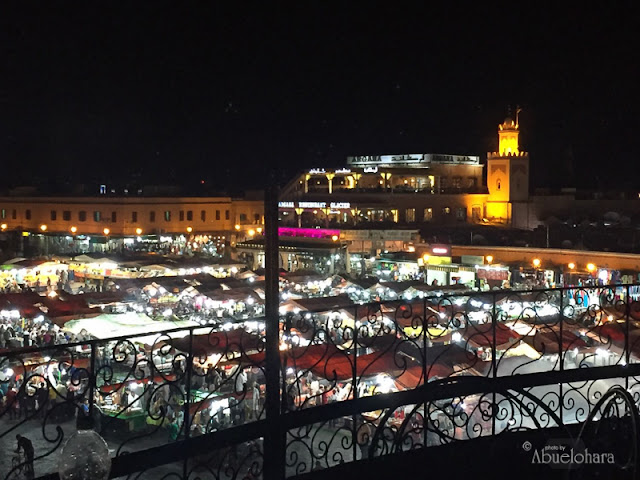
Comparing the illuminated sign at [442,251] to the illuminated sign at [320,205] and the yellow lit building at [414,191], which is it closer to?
the yellow lit building at [414,191]

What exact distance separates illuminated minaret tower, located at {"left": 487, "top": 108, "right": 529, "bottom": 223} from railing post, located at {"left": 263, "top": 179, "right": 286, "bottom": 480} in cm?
3118

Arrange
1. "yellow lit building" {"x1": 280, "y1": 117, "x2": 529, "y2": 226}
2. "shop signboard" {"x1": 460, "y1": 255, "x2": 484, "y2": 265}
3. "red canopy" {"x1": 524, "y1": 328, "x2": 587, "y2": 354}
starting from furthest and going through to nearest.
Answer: "yellow lit building" {"x1": 280, "y1": 117, "x2": 529, "y2": 226} < "shop signboard" {"x1": 460, "y1": 255, "x2": 484, "y2": 265} < "red canopy" {"x1": 524, "y1": 328, "x2": 587, "y2": 354}

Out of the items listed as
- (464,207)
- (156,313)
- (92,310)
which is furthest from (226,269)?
(464,207)

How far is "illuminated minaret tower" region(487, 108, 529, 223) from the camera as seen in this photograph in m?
33.4

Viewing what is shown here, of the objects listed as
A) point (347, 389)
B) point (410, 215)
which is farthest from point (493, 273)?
point (410, 215)

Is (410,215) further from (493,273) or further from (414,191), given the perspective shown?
(493,273)

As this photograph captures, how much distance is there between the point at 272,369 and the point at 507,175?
1234 inches

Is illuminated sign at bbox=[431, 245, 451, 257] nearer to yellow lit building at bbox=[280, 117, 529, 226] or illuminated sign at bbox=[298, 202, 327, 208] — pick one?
yellow lit building at bbox=[280, 117, 529, 226]

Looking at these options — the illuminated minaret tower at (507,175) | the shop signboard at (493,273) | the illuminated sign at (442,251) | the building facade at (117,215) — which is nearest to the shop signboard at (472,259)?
the illuminated sign at (442,251)

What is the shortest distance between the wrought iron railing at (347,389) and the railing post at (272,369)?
0.04 ft

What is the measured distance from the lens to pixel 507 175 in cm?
3344

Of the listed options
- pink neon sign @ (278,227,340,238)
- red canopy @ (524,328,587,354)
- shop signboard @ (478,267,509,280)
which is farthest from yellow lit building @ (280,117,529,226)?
red canopy @ (524,328,587,354)

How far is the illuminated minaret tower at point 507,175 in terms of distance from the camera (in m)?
33.4

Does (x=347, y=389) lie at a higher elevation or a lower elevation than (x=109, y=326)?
lower
